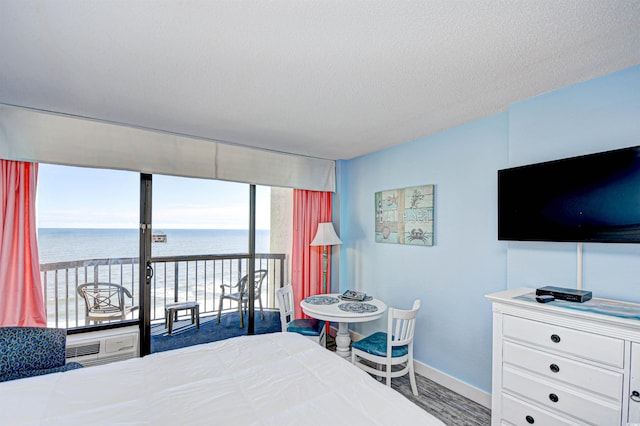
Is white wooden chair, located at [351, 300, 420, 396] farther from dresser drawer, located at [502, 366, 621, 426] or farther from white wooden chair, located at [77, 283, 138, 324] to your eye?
white wooden chair, located at [77, 283, 138, 324]

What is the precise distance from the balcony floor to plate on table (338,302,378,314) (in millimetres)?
1314

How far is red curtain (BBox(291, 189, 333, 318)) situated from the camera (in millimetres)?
4031

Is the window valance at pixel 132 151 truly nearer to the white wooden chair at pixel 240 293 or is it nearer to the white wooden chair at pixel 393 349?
the white wooden chair at pixel 240 293

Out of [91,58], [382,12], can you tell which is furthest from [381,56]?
[91,58]

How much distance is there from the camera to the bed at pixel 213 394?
125 cm

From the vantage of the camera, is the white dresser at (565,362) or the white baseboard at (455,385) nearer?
the white dresser at (565,362)

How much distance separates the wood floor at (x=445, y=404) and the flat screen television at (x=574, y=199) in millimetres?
1486

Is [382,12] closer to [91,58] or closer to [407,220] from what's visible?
[91,58]

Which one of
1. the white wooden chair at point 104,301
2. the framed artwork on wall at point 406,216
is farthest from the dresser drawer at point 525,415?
the white wooden chair at point 104,301

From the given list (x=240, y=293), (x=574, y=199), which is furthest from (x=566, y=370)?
(x=240, y=293)

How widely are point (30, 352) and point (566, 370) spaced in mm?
3348

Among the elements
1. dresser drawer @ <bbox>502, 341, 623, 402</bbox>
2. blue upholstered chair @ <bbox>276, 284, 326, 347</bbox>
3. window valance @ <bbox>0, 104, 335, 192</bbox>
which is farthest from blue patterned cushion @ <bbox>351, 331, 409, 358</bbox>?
window valance @ <bbox>0, 104, 335, 192</bbox>

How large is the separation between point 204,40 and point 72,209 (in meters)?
2.35

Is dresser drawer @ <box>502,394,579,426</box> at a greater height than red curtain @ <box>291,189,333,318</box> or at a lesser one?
lesser
